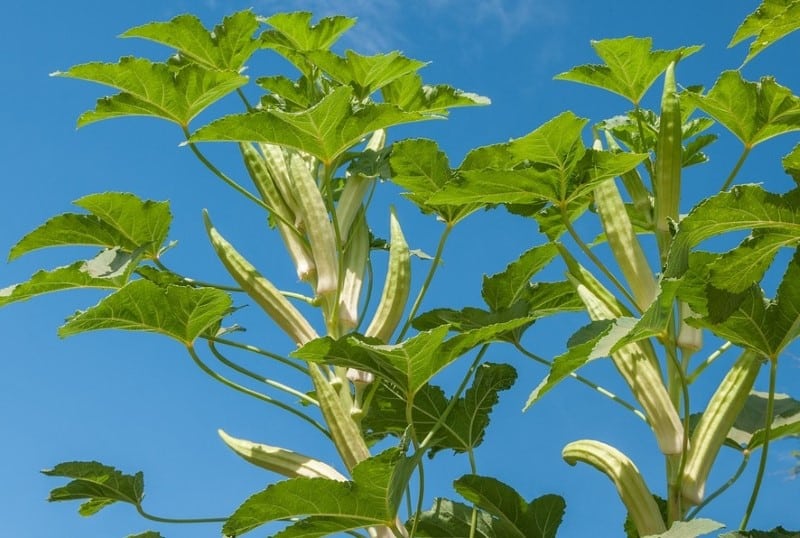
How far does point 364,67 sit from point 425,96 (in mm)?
318

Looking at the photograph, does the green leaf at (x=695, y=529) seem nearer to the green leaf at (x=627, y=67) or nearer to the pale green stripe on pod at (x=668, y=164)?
the pale green stripe on pod at (x=668, y=164)

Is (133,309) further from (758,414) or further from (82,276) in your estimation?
(758,414)

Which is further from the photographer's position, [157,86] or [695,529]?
[157,86]

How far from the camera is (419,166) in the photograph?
10.2 feet

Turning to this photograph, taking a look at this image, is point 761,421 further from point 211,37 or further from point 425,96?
point 211,37

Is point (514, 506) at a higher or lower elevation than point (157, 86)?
lower

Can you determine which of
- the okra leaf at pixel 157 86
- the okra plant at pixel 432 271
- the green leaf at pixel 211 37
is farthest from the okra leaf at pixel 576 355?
the green leaf at pixel 211 37

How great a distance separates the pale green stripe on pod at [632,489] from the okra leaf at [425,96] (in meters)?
1.33

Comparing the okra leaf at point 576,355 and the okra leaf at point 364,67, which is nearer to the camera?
the okra leaf at point 576,355

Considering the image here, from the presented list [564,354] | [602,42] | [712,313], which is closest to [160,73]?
[602,42]

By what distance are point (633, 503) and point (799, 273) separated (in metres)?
0.81

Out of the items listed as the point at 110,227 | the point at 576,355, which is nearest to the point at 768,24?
the point at 576,355

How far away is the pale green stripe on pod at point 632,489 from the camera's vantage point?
2.79 meters

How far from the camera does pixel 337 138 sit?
302 centimetres
